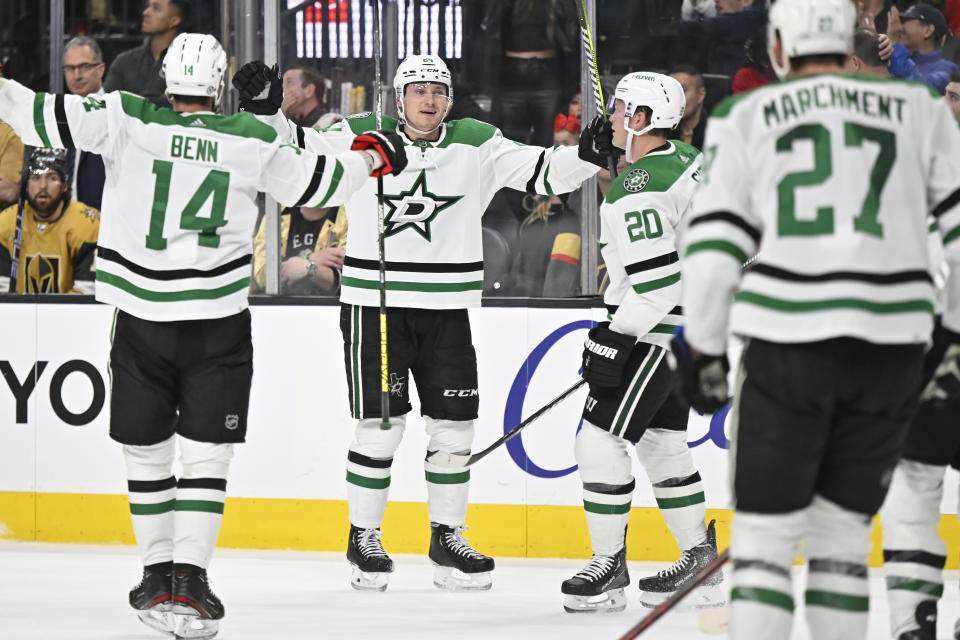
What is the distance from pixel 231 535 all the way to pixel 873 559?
6.71 feet

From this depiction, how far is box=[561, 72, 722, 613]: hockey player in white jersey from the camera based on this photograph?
3.62 metres

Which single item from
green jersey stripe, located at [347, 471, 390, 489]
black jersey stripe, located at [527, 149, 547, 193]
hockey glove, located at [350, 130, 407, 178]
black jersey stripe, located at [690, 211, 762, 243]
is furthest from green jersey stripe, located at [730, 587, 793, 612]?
black jersey stripe, located at [527, 149, 547, 193]

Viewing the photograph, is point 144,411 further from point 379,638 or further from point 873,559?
point 873,559

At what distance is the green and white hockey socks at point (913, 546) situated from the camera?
2.86 meters

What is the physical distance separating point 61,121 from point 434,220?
1.20 meters

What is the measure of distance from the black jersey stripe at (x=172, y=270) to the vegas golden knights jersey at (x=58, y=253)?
174 cm

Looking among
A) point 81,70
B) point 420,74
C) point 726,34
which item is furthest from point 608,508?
point 81,70

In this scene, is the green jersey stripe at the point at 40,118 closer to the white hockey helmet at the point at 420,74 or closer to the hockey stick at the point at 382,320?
the hockey stick at the point at 382,320

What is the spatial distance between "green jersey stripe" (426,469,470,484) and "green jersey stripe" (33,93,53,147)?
4.88ft

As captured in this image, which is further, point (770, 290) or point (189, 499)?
point (189, 499)

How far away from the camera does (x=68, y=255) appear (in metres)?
5.03

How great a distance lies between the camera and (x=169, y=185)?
127 inches

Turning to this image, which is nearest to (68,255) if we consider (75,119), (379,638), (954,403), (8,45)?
(8,45)

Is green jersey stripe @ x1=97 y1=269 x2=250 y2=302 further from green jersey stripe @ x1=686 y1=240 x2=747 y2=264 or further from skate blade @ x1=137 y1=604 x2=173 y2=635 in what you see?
green jersey stripe @ x1=686 y1=240 x2=747 y2=264
